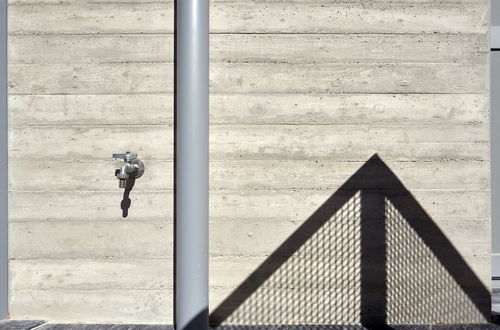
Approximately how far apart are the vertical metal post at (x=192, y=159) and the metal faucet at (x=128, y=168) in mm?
319

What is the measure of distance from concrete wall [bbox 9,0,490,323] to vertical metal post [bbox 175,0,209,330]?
248 millimetres

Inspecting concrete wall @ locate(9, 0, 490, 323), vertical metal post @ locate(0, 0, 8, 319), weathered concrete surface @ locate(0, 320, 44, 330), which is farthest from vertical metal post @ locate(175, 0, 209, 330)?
vertical metal post @ locate(0, 0, 8, 319)

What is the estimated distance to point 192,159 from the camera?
8.89ft

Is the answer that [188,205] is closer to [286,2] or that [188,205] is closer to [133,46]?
[133,46]

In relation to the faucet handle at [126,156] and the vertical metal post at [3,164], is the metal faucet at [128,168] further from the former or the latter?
the vertical metal post at [3,164]

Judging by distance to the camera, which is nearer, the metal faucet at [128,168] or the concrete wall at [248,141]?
the metal faucet at [128,168]

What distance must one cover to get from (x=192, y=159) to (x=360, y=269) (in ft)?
4.35

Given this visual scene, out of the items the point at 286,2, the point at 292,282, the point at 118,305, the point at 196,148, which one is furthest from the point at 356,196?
the point at 118,305

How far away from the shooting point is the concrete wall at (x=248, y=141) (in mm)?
2973

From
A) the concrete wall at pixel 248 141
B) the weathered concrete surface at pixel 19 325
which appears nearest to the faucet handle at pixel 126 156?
the concrete wall at pixel 248 141

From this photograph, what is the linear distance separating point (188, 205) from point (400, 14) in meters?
1.85

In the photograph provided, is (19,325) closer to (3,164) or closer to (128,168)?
(3,164)

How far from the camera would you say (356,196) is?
3000 millimetres

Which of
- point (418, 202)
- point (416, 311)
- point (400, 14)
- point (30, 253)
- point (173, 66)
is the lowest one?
point (416, 311)
